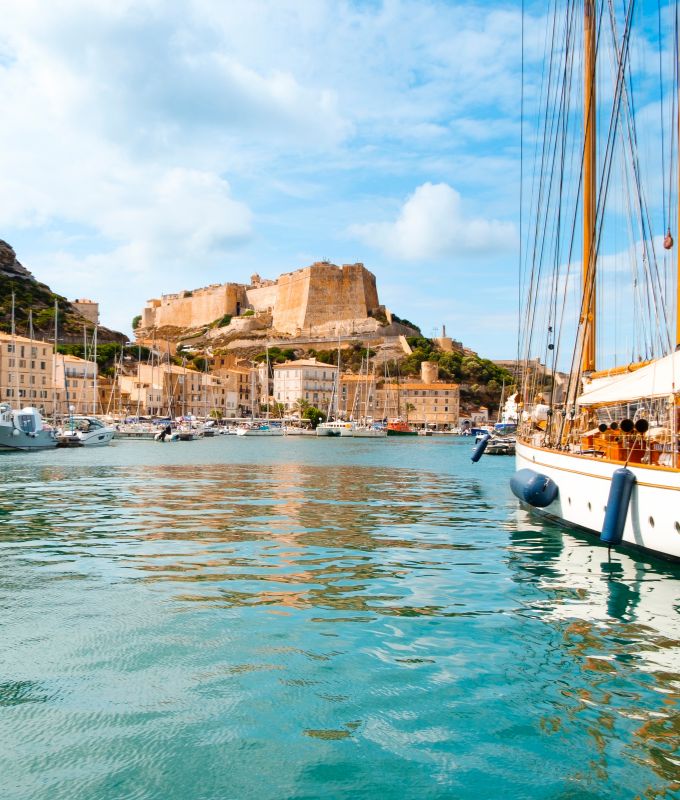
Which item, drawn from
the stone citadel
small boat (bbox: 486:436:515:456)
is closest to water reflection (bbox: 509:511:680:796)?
small boat (bbox: 486:436:515:456)

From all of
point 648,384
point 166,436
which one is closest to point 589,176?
point 648,384

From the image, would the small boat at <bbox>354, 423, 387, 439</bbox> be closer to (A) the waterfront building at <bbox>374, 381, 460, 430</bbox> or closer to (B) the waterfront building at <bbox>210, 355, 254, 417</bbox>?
(A) the waterfront building at <bbox>374, 381, 460, 430</bbox>

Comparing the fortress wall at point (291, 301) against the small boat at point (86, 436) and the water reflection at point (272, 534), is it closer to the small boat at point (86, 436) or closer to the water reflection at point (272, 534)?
the small boat at point (86, 436)

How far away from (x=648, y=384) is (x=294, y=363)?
112646 mm

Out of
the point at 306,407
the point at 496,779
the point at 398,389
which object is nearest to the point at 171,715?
the point at 496,779

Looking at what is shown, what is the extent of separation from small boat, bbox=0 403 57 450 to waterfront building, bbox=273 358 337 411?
6733 centimetres

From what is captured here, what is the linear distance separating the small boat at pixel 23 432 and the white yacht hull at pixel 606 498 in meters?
43.0

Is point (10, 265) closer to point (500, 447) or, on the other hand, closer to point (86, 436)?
point (86, 436)

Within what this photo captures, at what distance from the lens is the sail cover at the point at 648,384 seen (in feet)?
38.8

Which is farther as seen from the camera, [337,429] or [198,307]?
[198,307]

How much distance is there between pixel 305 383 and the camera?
122562 millimetres

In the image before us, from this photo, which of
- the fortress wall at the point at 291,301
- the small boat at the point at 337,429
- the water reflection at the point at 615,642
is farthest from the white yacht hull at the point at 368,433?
the water reflection at the point at 615,642

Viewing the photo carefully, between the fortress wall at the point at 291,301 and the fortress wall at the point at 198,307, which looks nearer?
the fortress wall at the point at 291,301

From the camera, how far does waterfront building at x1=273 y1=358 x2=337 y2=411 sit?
122m
